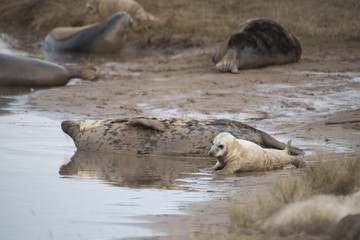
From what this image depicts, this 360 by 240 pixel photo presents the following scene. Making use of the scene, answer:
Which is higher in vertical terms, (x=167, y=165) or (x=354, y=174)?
(x=354, y=174)

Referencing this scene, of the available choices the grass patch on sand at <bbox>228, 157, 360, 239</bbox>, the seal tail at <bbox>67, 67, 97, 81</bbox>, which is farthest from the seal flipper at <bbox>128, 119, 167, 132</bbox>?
the seal tail at <bbox>67, 67, 97, 81</bbox>

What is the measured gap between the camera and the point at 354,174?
3.64 meters


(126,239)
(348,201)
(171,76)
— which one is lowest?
(171,76)

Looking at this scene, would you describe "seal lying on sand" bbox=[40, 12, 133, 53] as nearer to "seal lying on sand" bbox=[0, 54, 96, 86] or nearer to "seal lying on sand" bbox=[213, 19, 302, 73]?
"seal lying on sand" bbox=[213, 19, 302, 73]

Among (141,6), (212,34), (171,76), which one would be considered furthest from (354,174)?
(141,6)

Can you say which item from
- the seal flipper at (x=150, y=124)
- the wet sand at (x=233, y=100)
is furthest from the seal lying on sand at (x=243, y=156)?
the seal flipper at (x=150, y=124)

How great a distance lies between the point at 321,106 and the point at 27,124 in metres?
4.22

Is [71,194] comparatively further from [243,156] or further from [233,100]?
[233,100]

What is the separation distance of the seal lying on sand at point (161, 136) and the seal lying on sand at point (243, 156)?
0.41 m

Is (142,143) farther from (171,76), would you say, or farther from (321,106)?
(171,76)

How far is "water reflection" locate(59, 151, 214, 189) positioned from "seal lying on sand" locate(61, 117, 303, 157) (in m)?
0.11

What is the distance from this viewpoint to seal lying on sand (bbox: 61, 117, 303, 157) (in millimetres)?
6113

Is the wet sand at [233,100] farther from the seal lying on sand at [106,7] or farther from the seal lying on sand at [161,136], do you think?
the seal lying on sand at [106,7]

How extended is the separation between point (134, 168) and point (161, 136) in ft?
2.46
